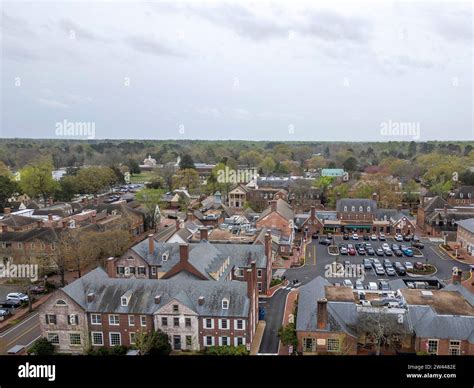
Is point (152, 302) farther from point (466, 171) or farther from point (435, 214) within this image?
point (466, 171)

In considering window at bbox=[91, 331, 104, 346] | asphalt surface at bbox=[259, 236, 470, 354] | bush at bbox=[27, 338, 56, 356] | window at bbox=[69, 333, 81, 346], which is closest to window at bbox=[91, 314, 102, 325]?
window at bbox=[91, 331, 104, 346]

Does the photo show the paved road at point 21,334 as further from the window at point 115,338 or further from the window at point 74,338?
the window at point 115,338

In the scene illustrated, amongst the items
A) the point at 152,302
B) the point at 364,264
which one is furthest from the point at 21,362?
the point at 364,264

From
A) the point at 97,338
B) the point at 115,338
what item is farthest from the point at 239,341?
the point at 97,338

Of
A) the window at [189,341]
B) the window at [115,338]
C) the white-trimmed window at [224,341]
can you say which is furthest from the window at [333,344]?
the window at [115,338]

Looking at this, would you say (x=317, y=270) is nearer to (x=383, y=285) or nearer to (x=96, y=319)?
(x=383, y=285)
